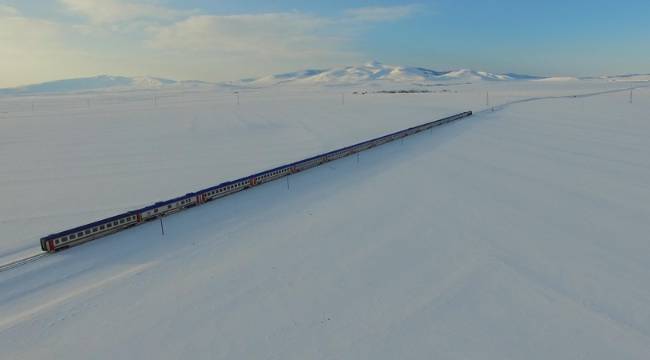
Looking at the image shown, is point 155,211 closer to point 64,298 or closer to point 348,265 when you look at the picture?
point 64,298

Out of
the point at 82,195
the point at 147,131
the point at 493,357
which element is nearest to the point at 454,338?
the point at 493,357

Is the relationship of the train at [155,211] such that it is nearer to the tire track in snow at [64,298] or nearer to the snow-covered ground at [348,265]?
the snow-covered ground at [348,265]

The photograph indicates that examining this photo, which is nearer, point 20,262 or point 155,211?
point 20,262

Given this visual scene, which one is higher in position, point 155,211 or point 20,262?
point 155,211

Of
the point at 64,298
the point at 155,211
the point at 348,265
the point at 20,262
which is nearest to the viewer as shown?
the point at 64,298

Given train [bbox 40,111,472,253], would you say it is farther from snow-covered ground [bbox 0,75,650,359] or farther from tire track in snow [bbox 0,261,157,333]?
tire track in snow [bbox 0,261,157,333]

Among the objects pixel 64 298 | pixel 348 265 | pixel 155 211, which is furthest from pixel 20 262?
pixel 348 265

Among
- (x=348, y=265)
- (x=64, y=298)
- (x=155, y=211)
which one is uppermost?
(x=155, y=211)

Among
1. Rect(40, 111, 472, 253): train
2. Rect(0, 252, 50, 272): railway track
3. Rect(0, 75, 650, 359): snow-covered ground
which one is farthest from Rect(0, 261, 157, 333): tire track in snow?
Rect(0, 252, 50, 272): railway track

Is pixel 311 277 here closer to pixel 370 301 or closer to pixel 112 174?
pixel 370 301
